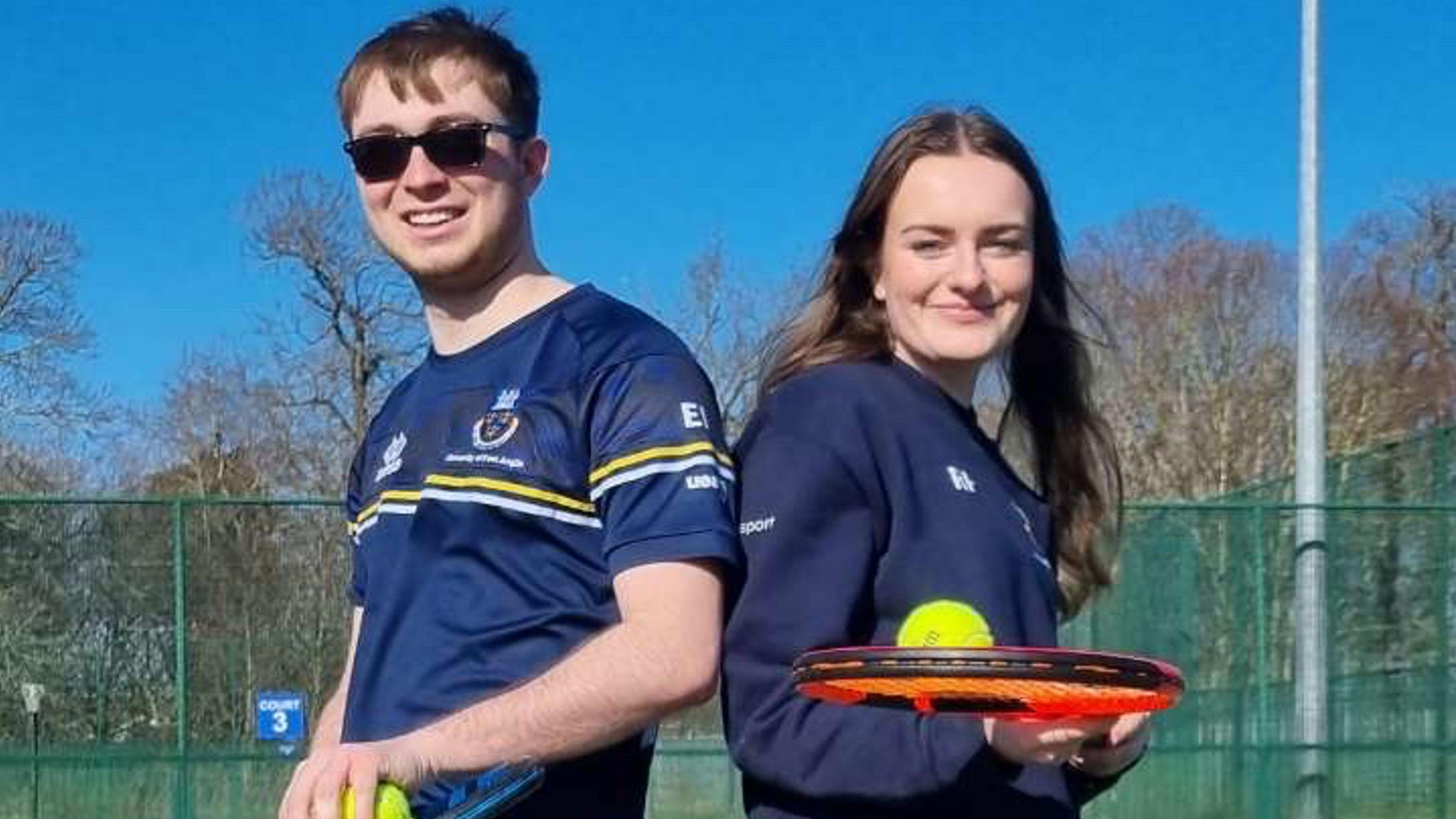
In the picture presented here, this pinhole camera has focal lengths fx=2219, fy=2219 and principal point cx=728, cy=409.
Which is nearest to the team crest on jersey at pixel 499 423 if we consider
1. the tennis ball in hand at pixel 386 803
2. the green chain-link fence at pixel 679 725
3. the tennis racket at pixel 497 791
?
the tennis racket at pixel 497 791

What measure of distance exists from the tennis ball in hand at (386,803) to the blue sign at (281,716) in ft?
34.2

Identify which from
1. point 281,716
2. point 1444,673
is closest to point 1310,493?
point 1444,673

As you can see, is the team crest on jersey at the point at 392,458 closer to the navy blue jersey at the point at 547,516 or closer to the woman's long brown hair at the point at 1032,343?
the navy blue jersey at the point at 547,516

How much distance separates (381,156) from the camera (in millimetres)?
2756

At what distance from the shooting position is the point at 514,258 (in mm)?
2812

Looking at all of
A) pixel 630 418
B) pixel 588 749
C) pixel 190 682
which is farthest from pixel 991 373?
pixel 190 682

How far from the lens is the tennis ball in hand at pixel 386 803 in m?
2.16

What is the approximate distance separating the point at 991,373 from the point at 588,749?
88cm

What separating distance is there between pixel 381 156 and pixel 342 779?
0.90m

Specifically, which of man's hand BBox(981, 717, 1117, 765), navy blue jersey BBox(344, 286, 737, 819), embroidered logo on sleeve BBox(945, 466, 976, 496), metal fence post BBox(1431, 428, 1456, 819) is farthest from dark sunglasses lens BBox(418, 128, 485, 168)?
metal fence post BBox(1431, 428, 1456, 819)

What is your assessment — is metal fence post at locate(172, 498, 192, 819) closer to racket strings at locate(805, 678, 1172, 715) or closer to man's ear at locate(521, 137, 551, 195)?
man's ear at locate(521, 137, 551, 195)

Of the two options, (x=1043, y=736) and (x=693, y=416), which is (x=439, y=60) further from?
(x=1043, y=736)

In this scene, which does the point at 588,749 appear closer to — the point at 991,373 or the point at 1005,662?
the point at 1005,662

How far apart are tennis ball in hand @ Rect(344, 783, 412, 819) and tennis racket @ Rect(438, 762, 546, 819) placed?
0.19ft
